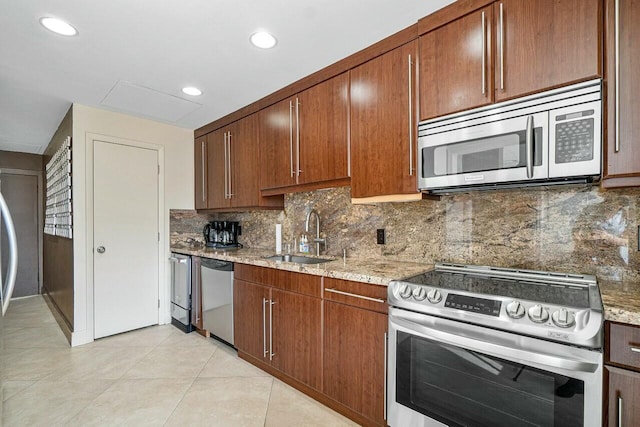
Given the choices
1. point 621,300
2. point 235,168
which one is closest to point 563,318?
point 621,300

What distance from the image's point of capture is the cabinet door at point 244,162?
3.08 meters

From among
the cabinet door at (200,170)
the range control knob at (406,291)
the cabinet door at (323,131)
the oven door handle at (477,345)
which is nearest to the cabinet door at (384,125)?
the cabinet door at (323,131)

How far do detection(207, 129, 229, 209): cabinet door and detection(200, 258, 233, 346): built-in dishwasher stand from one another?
2.54ft

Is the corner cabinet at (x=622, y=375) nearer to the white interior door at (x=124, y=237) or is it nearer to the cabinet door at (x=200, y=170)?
the cabinet door at (x=200, y=170)

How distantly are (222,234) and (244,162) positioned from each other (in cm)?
114

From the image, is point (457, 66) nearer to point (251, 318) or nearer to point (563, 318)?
point (563, 318)

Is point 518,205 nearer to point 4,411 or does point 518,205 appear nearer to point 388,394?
point 388,394

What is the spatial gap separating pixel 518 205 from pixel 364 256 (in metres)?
1.17

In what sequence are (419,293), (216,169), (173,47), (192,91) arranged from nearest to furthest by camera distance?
(419,293)
(173,47)
(192,91)
(216,169)

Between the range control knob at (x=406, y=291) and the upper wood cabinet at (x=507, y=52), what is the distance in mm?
1001

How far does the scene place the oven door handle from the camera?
114 centimetres

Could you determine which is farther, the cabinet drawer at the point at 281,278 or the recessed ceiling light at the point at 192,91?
the recessed ceiling light at the point at 192,91

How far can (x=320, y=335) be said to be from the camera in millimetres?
2023

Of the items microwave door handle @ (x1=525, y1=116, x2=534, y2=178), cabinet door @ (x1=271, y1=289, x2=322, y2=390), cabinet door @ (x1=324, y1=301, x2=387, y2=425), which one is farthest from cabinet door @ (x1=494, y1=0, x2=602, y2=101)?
cabinet door @ (x1=271, y1=289, x2=322, y2=390)
